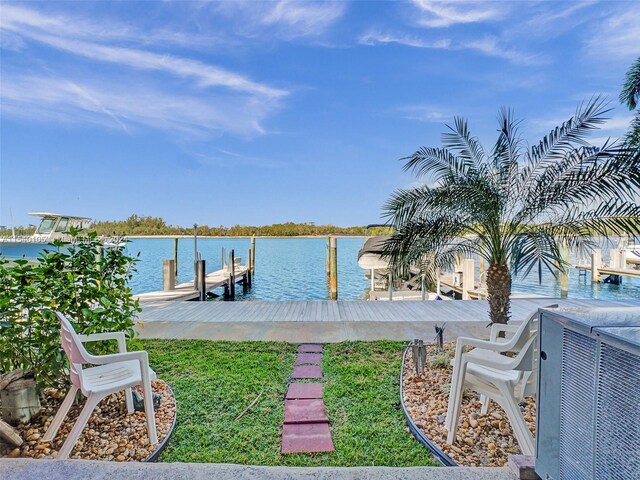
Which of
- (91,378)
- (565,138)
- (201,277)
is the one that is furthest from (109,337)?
(201,277)

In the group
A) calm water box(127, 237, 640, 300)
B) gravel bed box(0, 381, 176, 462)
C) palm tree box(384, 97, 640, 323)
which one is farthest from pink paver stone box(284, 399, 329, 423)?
calm water box(127, 237, 640, 300)

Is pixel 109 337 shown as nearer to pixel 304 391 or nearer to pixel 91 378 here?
pixel 91 378

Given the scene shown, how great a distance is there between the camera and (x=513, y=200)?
3861 mm

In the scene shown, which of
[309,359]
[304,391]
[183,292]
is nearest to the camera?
[304,391]

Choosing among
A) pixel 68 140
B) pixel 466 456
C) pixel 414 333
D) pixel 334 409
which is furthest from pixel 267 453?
pixel 68 140

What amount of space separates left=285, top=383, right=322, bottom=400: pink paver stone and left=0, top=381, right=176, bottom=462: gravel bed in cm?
97

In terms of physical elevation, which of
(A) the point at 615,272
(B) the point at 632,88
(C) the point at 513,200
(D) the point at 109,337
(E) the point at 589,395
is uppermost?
(B) the point at 632,88

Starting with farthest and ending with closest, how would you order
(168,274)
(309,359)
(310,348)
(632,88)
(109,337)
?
(168,274) < (632,88) < (310,348) < (309,359) < (109,337)

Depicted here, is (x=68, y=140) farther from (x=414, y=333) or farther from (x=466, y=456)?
(x=466, y=456)

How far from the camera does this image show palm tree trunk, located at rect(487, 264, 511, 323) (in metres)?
3.90

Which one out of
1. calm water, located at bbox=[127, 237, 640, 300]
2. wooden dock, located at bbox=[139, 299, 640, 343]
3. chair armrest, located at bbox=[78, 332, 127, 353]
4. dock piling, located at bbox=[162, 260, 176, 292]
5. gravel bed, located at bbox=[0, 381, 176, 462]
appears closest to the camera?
gravel bed, located at bbox=[0, 381, 176, 462]

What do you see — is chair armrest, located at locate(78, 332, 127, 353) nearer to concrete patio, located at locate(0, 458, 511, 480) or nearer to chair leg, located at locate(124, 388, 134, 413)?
chair leg, located at locate(124, 388, 134, 413)

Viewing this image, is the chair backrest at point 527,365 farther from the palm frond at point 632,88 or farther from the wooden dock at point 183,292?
the palm frond at point 632,88

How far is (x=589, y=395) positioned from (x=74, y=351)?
2.43m
